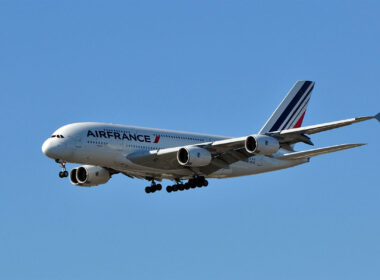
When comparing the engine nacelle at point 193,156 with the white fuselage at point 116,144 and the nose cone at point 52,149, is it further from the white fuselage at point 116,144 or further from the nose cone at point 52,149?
the nose cone at point 52,149

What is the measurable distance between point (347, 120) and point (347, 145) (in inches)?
243

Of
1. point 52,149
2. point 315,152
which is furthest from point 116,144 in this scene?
point 315,152

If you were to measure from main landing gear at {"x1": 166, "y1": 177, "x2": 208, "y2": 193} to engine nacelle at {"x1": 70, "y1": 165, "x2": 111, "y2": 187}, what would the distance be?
511 cm

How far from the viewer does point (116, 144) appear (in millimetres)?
55375

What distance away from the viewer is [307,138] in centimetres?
5238

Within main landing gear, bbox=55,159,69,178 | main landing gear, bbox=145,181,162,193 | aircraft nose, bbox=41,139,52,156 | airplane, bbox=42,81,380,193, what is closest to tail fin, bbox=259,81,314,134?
airplane, bbox=42,81,380,193

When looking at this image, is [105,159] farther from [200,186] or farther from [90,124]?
[200,186]

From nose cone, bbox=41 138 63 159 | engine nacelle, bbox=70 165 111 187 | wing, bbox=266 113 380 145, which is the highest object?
engine nacelle, bbox=70 165 111 187

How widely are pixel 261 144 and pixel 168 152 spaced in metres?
6.98

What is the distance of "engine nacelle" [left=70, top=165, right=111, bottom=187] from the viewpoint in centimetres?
6141

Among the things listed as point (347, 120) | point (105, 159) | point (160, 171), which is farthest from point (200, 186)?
point (347, 120)

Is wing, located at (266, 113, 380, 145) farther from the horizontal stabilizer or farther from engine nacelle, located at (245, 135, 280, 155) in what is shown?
the horizontal stabilizer

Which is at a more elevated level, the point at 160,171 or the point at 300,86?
the point at 300,86

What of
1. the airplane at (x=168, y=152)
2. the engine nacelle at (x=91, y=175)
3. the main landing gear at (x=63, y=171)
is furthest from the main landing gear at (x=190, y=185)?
the main landing gear at (x=63, y=171)
